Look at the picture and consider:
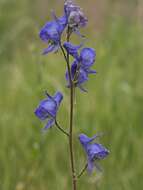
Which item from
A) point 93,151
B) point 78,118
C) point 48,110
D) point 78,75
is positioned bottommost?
point 78,118

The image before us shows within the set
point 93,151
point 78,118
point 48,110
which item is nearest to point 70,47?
point 48,110

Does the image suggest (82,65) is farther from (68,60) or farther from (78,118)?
(78,118)

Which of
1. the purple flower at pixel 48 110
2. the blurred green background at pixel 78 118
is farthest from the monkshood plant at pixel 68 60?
the blurred green background at pixel 78 118

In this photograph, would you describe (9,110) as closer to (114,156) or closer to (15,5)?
(114,156)

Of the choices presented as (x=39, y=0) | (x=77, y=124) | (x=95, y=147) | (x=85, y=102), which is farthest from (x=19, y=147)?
(x=39, y=0)

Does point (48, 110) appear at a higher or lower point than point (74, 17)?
lower

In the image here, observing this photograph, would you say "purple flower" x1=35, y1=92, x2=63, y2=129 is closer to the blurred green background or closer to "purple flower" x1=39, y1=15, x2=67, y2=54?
"purple flower" x1=39, y1=15, x2=67, y2=54

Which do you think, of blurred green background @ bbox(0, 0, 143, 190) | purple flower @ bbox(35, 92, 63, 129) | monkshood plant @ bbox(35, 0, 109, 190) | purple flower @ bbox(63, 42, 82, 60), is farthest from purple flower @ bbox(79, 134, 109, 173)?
blurred green background @ bbox(0, 0, 143, 190)

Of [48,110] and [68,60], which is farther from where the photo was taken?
[48,110]
